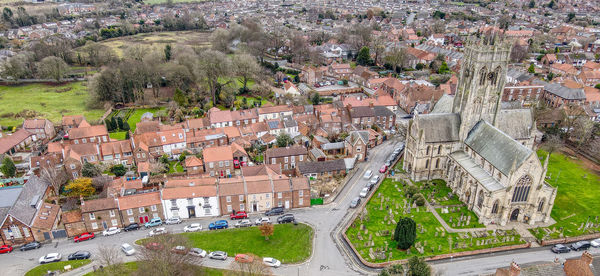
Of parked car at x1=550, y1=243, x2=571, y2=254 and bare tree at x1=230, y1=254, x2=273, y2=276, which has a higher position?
bare tree at x1=230, y1=254, x2=273, y2=276

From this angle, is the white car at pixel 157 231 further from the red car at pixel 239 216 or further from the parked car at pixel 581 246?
the parked car at pixel 581 246

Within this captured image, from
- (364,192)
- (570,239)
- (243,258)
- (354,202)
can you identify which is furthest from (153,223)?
(570,239)

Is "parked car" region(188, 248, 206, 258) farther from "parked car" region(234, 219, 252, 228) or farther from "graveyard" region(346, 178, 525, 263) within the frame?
"graveyard" region(346, 178, 525, 263)

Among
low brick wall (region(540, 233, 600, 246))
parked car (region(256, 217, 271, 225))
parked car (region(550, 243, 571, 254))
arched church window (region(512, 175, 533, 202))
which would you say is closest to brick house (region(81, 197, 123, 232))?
parked car (region(256, 217, 271, 225))

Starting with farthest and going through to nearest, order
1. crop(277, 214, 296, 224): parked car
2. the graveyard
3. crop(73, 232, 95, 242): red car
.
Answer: crop(277, 214, 296, 224): parked car < crop(73, 232, 95, 242): red car < the graveyard

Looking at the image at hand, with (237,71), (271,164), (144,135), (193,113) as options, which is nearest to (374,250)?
(271,164)

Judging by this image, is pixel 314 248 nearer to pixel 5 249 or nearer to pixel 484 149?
pixel 484 149

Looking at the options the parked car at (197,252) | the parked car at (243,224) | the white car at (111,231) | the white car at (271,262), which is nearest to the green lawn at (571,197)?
the white car at (271,262)
